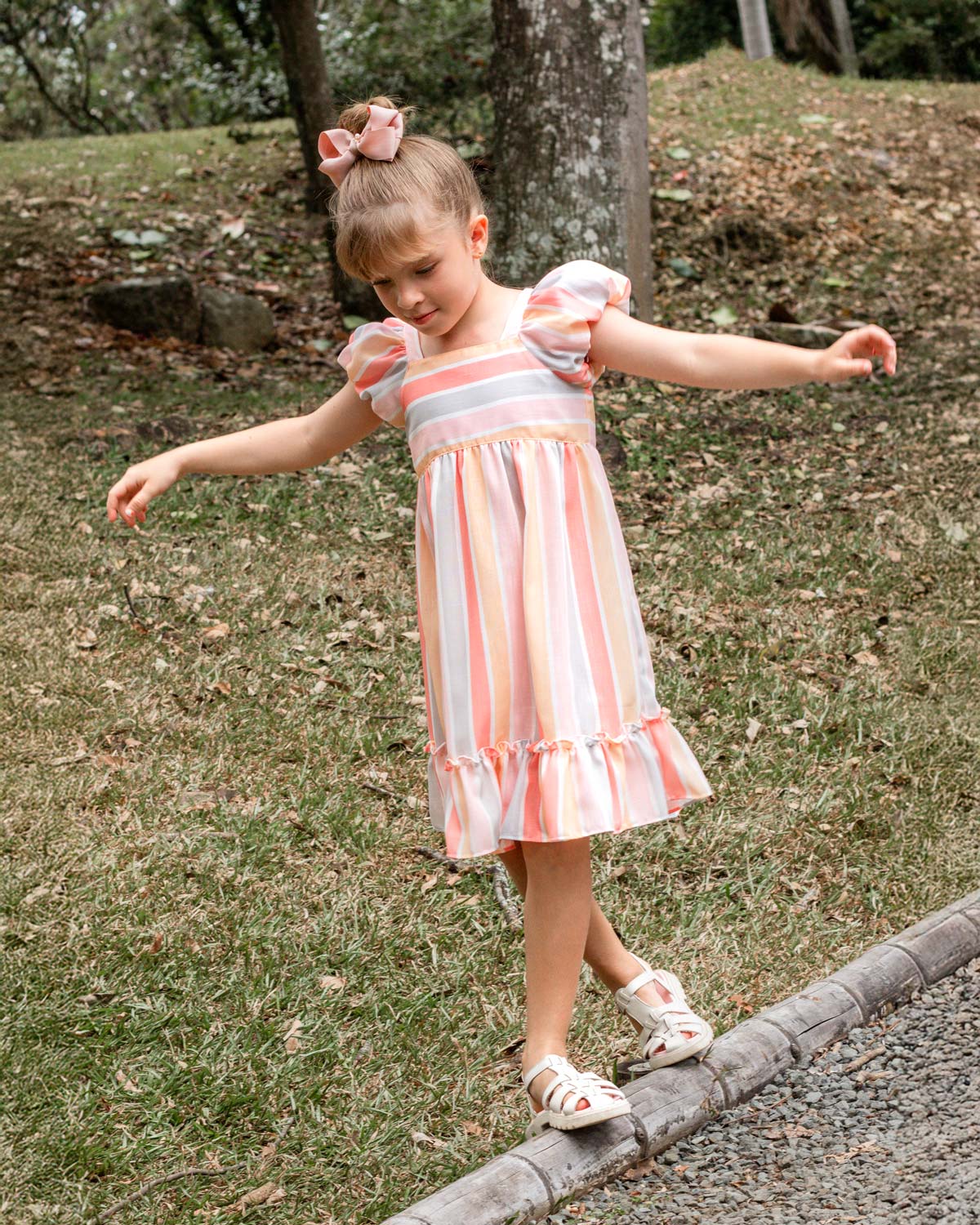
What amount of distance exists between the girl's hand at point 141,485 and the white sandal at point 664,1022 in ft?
4.56

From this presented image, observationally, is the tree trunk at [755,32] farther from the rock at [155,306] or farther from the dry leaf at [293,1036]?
the dry leaf at [293,1036]

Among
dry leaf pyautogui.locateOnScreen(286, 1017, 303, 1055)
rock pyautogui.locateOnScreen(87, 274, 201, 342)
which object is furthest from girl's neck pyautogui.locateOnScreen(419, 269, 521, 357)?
rock pyautogui.locateOnScreen(87, 274, 201, 342)

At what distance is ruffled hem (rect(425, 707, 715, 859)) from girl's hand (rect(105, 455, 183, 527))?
2.61 feet

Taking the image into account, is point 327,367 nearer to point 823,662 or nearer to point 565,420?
point 823,662

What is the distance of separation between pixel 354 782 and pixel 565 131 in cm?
443

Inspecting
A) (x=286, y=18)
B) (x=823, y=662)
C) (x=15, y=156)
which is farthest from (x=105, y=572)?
(x=15, y=156)

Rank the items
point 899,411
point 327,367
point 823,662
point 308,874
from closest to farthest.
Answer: point 308,874, point 823,662, point 899,411, point 327,367

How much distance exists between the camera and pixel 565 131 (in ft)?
23.7

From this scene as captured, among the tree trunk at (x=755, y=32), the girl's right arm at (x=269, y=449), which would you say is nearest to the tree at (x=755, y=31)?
the tree trunk at (x=755, y=32)

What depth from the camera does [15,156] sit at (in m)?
13.0

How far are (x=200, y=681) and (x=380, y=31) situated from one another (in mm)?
10312

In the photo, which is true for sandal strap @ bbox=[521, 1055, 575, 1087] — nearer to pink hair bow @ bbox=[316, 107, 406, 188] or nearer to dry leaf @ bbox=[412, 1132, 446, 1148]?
dry leaf @ bbox=[412, 1132, 446, 1148]

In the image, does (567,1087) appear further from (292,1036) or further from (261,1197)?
(292,1036)

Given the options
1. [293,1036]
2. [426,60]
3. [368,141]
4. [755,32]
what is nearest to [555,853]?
Result: [293,1036]
